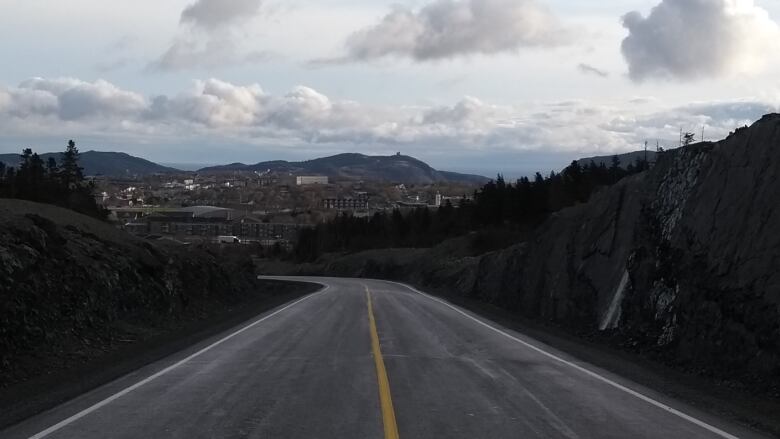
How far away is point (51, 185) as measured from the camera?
64.1 m

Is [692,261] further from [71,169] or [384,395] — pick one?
[71,169]

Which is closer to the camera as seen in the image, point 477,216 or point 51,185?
point 51,185

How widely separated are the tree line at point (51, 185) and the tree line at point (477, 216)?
40.1m

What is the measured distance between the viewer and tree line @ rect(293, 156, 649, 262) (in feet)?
269

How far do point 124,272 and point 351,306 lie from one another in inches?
383

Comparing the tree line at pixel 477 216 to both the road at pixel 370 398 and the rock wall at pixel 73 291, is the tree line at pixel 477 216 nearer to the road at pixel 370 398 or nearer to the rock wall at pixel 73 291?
the rock wall at pixel 73 291

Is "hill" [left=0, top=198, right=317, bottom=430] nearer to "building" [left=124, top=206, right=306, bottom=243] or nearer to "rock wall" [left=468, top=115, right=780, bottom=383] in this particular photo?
"rock wall" [left=468, top=115, right=780, bottom=383]

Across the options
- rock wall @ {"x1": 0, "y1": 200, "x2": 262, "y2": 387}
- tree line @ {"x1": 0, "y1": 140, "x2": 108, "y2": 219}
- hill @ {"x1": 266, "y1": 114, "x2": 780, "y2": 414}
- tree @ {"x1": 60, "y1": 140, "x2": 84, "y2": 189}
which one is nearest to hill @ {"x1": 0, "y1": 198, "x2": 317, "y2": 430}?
rock wall @ {"x1": 0, "y1": 200, "x2": 262, "y2": 387}

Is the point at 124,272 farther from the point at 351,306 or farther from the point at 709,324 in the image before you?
the point at 709,324

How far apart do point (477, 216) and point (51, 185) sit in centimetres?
5532

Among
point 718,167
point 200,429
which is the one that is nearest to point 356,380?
point 200,429

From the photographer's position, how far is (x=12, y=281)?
13.8 metres

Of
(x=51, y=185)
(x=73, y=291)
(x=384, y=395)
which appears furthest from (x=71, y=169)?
(x=384, y=395)

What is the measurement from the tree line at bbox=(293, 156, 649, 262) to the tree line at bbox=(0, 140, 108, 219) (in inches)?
1579
